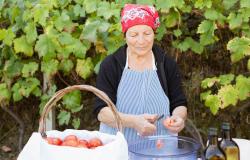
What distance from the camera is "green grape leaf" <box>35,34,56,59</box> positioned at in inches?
139

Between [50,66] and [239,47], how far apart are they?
130 cm

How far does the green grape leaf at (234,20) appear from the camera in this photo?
130 inches

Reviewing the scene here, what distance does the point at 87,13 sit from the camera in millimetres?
3562

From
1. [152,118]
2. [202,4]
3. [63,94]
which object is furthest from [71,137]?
[202,4]

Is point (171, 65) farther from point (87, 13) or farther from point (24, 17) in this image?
point (24, 17)

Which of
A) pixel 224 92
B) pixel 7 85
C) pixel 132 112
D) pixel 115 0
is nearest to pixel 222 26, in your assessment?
pixel 224 92

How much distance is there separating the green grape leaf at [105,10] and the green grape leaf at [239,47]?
800 mm

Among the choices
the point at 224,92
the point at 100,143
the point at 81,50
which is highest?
the point at 81,50

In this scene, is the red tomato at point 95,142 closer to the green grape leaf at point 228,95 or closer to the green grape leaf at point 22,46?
the green grape leaf at point 228,95

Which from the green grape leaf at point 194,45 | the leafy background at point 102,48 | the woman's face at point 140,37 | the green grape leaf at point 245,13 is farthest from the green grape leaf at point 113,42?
the woman's face at point 140,37

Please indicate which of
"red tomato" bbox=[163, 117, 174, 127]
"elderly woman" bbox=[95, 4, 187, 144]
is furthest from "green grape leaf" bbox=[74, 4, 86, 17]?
"red tomato" bbox=[163, 117, 174, 127]

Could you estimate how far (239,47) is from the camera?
10.8 feet

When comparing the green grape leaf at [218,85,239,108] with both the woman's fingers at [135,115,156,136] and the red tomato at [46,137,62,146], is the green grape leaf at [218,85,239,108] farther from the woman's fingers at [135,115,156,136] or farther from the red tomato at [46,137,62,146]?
the red tomato at [46,137,62,146]

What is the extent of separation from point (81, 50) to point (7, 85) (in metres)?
0.74
